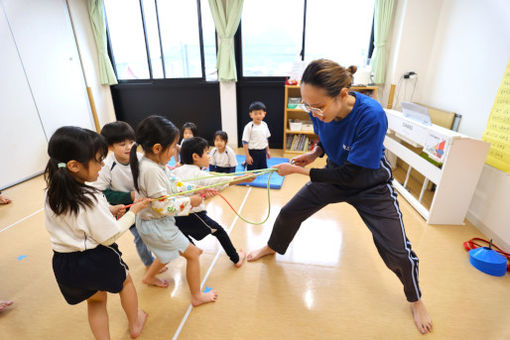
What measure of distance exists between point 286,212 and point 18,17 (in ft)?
15.3

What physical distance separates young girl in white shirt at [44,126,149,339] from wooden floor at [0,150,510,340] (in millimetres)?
562

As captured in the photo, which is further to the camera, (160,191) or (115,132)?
(115,132)

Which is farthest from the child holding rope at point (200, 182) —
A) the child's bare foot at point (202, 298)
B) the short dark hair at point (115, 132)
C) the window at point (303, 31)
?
the window at point (303, 31)

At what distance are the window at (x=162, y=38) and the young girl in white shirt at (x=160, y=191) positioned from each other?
12.9 feet

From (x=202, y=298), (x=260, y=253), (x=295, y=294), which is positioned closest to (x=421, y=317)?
(x=295, y=294)

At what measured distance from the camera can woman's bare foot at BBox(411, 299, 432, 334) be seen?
60.5 inches

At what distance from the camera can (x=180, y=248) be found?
151 cm

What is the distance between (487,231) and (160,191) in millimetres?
2867

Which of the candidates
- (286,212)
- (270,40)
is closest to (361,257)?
(286,212)

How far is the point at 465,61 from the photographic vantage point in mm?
2824

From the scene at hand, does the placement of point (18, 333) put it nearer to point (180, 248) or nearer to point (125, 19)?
point (180, 248)

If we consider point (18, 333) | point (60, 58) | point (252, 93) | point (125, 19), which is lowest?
point (18, 333)

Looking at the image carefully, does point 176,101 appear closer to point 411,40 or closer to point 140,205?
point 411,40

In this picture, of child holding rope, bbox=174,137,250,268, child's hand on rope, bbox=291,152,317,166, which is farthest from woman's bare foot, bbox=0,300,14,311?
child's hand on rope, bbox=291,152,317,166
